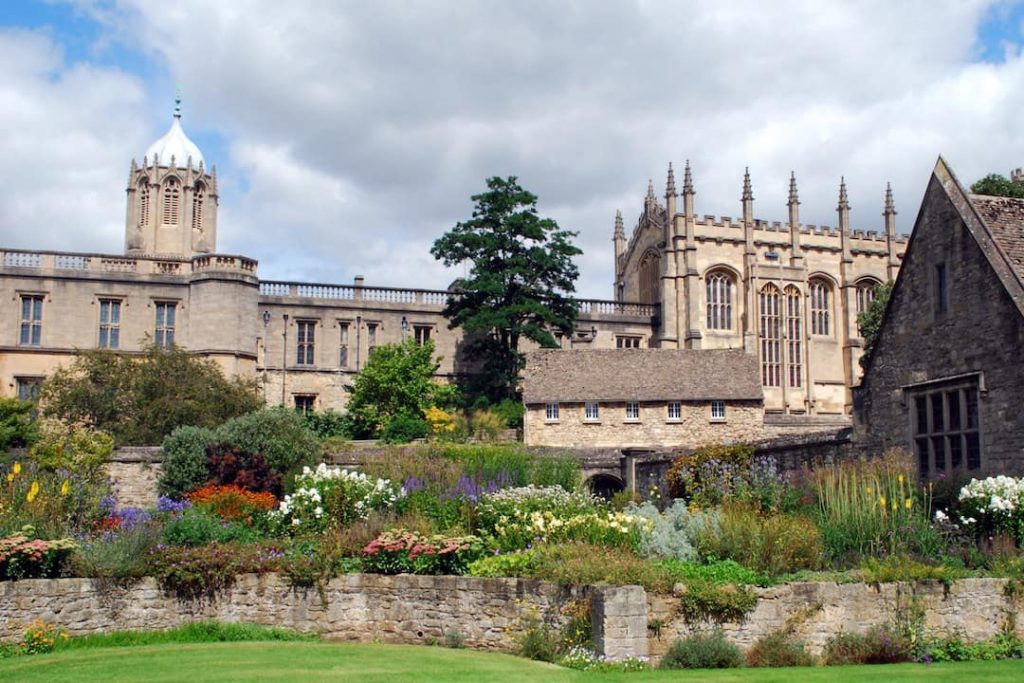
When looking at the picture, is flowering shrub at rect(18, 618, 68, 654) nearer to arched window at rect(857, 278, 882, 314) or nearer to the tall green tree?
the tall green tree

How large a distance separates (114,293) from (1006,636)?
43700 millimetres

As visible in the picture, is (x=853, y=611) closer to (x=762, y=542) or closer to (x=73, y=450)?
(x=762, y=542)

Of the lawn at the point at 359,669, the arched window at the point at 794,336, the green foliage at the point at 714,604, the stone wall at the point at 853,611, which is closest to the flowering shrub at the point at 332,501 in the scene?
the lawn at the point at 359,669

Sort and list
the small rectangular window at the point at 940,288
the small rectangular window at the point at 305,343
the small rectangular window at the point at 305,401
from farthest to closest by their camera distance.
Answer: the small rectangular window at the point at 305,343 < the small rectangular window at the point at 305,401 < the small rectangular window at the point at 940,288

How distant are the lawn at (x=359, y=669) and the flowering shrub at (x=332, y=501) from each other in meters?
5.56

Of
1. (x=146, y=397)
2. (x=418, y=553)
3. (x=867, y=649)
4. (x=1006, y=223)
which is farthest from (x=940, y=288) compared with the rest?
(x=146, y=397)

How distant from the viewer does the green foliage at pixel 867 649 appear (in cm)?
1384

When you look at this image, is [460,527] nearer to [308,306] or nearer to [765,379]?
[308,306]

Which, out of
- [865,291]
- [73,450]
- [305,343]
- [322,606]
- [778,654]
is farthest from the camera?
[865,291]

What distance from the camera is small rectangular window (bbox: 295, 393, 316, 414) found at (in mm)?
51594

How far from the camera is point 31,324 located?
49.2 meters

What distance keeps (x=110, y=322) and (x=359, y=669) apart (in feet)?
135

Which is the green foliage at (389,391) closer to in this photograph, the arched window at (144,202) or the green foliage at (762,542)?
the arched window at (144,202)

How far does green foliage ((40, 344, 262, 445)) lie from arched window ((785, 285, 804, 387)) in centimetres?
3397
